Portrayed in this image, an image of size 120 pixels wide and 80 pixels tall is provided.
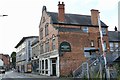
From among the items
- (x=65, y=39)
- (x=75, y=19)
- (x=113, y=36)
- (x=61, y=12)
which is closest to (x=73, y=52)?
(x=65, y=39)

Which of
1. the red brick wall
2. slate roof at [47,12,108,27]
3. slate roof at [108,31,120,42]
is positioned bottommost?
the red brick wall

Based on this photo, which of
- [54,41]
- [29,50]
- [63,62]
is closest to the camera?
[63,62]

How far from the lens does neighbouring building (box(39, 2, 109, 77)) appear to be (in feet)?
140

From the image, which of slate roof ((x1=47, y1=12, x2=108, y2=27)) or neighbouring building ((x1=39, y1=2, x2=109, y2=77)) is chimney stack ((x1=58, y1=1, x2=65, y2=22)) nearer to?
neighbouring building ((x1=39, y1=2, x2=109, y2=77))

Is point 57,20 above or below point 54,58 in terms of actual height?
above

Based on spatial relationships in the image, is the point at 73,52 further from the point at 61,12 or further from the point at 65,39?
the point at 61,12

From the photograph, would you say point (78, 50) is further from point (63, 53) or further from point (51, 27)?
point (51, 27)

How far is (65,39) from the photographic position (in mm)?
43156

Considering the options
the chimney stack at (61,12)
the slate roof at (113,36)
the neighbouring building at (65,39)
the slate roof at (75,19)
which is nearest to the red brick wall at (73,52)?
the neighbouring building at (65,39)

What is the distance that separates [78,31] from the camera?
4478 cm

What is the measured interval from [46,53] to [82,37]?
9.97 metres

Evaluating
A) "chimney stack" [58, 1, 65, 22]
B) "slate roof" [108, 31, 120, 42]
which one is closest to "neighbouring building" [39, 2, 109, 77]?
"chimney stack" [58, 1, 65, 22]

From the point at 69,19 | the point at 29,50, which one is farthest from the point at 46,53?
the point at 29,50

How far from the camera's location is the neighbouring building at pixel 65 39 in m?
42.7
